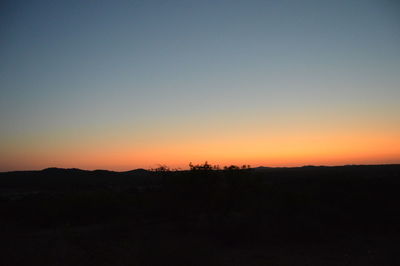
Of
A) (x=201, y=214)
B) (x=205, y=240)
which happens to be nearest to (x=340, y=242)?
(x=205, y=240)

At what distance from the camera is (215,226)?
17.0m

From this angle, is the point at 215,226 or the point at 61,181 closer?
the point at 215,226

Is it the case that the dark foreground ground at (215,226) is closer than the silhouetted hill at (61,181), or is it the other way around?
the dark foreground ground at (215,226)

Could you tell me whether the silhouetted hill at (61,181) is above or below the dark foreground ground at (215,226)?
above

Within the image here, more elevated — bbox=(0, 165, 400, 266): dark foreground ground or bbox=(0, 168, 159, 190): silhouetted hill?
bbox=(0, 168, 159, 190): silhouetted hill

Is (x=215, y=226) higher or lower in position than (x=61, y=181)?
lower

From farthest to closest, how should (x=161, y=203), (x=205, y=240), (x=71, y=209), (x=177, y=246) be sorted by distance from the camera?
1. (x=71, y=209)
2. (x=161, y=203)
3. (x=205, y=240)
4. (x=177, y=246)

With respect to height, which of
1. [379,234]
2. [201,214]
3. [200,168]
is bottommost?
[379,234]

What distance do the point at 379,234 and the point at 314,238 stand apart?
3.66 m

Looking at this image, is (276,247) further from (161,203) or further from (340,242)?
(161,203)

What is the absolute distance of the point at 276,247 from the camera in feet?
48.6

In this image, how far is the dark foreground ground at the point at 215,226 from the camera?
12.4m

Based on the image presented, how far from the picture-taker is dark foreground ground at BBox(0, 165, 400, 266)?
40.7ft

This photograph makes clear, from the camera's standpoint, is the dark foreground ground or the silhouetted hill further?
the silhouetted hill
